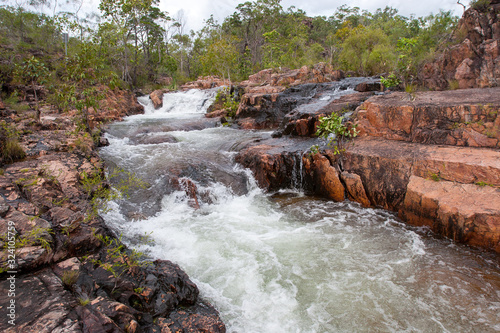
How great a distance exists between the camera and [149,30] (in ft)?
101

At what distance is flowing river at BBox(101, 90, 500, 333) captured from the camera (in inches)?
140

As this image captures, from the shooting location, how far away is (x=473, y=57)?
8.77m

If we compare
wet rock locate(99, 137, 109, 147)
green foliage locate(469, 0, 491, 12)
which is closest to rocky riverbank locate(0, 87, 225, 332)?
wet rock locate(99, 137, 109, 147)

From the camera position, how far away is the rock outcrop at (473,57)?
8.26 metres

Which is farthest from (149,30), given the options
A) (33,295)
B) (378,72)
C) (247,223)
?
(33,295)

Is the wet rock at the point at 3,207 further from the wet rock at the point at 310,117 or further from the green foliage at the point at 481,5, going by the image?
the green foliage at the point at 481,5

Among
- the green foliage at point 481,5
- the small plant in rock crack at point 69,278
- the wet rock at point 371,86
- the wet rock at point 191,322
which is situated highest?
the green foliage at point 481,5

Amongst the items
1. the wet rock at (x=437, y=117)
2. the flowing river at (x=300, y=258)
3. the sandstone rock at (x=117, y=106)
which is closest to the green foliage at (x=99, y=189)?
the flowing river at (x=300, y=258)

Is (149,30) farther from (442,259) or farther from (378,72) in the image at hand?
(442,259)

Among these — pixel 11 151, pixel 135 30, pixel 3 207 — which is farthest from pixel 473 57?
pixel 135 30

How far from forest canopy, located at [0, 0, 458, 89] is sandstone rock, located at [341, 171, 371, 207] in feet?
20.1

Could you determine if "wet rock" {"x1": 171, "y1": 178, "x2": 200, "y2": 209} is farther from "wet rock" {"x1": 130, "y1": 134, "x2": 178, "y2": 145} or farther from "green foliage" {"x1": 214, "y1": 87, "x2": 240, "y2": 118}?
"green foliage" {"x1": 214, "y1": 87, "x2": 240, "y2": 118}

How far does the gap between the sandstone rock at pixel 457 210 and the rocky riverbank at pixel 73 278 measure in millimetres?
4522

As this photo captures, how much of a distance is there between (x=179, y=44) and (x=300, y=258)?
122 ft
